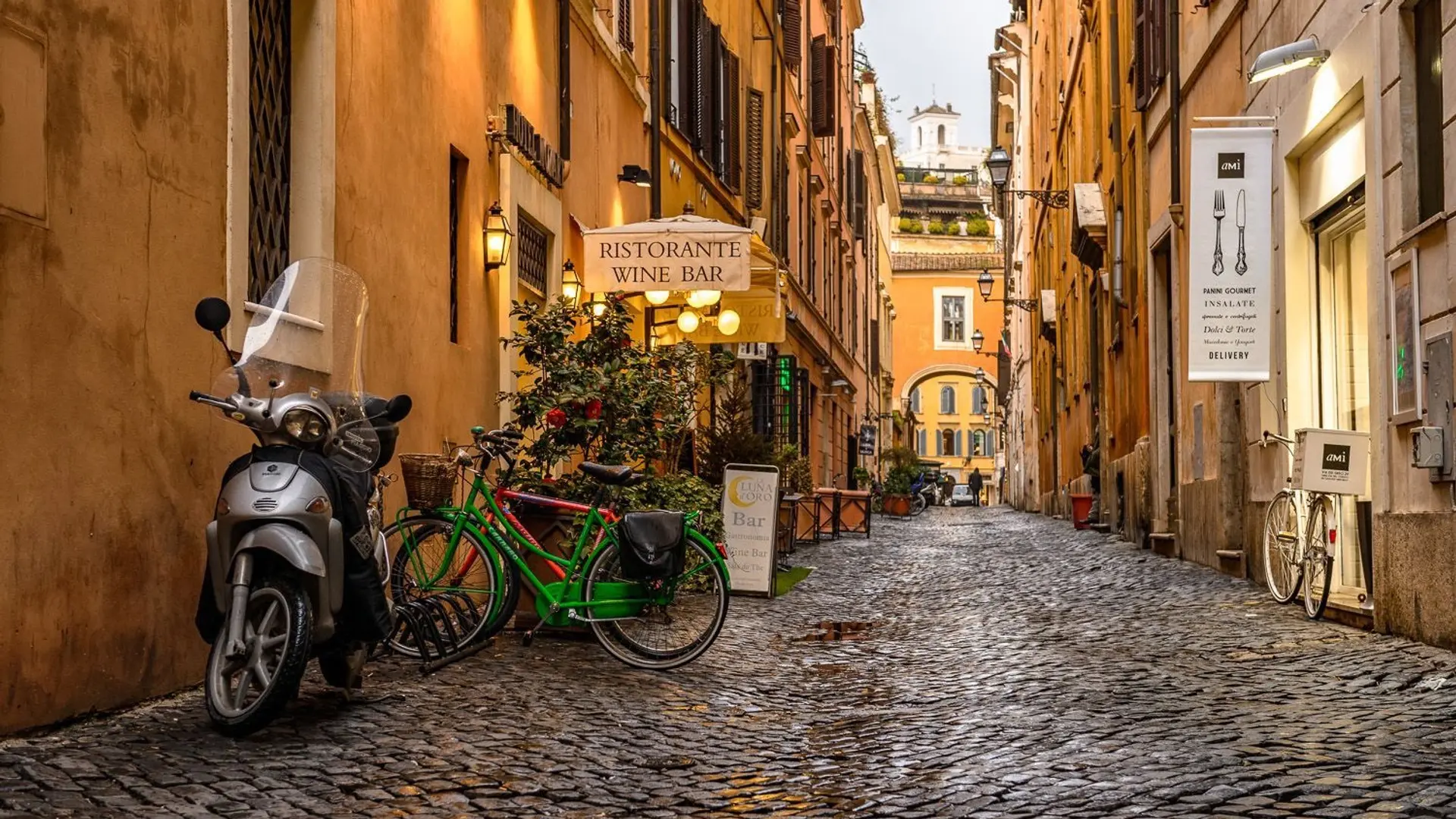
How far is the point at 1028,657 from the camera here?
8.13 m

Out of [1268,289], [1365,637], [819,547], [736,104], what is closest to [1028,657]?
[1365,637]

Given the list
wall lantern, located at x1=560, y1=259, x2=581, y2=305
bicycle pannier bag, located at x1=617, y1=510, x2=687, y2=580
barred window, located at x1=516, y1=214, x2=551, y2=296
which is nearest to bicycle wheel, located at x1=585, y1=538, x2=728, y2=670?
bicycle pannier bag, located at x1=617, y1=510, x2=687, y2=580

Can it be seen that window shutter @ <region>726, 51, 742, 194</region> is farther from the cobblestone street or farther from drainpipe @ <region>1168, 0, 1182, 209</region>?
Result: the cobblestone street

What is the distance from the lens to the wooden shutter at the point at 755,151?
22.8 m

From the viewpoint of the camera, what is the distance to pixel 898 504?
1415 inches

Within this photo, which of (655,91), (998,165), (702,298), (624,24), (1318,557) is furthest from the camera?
(998,165)

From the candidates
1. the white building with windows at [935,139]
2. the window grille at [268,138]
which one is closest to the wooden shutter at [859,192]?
the window grille at [268,138]

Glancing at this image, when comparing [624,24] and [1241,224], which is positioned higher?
[624,24]

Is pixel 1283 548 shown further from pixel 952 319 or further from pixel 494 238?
pixel 952 319

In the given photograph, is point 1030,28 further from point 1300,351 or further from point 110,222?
point 110,222

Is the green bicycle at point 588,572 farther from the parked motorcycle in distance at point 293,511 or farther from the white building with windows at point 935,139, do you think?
the white building with windows at point 935,139

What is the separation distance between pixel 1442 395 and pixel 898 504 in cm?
2813

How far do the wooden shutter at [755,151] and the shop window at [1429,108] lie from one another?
1467 centimetres

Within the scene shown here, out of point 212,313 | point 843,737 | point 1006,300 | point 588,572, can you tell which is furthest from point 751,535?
point 1006,300
